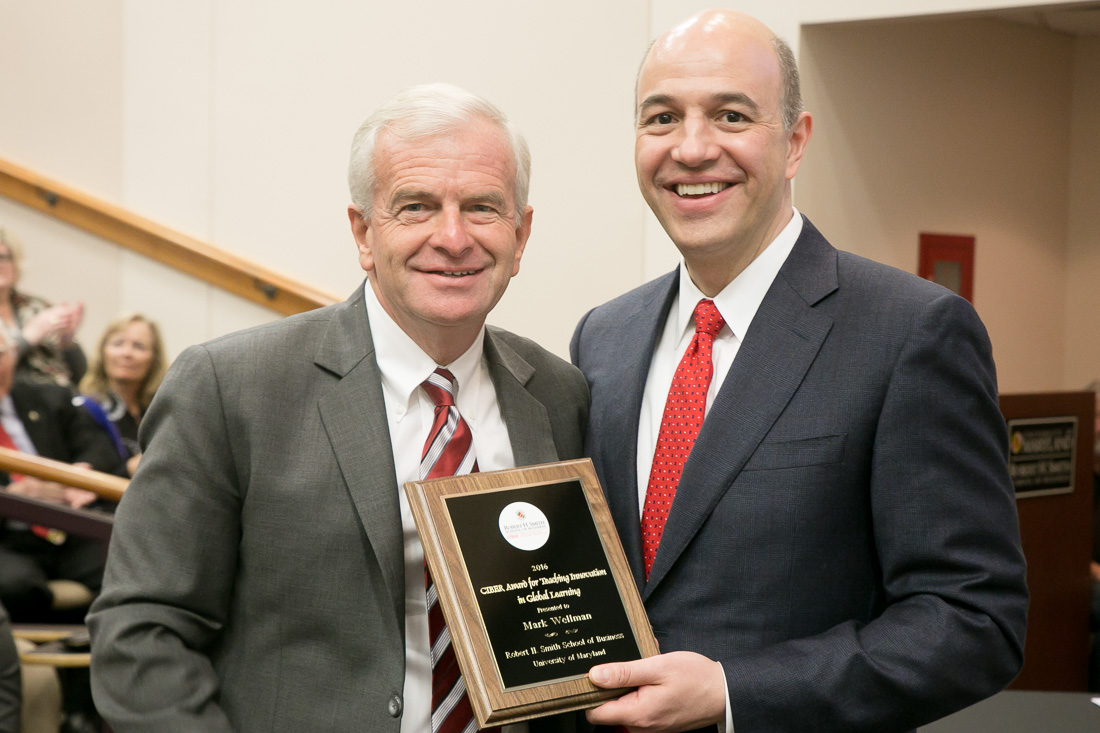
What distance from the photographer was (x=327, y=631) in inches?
65.1

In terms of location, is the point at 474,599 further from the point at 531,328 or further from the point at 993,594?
the point at 531,328

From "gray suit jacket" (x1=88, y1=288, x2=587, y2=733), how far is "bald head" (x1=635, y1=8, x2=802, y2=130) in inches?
31.7

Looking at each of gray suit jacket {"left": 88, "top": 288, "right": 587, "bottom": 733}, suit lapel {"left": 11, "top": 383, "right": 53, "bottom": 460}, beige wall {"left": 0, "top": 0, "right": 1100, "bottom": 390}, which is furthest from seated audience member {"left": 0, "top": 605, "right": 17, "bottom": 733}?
beige wall {"left": 0, "top": 0, "right": 1100, "bottom": 390}

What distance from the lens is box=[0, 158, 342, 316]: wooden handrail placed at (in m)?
5.28

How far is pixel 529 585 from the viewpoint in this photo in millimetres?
1587

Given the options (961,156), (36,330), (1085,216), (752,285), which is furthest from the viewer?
(1085,216)

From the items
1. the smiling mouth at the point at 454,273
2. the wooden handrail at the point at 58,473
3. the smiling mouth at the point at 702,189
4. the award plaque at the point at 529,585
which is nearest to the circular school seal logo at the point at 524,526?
the award plaque at the point at 529,585

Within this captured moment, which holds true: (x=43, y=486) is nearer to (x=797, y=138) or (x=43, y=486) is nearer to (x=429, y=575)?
(x=429, y=575)

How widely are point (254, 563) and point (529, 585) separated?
442 mm

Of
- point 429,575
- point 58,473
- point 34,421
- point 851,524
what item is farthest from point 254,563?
point 34,421

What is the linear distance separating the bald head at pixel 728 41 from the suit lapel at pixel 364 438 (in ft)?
2.38

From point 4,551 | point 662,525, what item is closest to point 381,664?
point 662,525

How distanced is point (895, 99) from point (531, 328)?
191 centimetres

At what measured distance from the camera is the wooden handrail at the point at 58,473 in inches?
155
